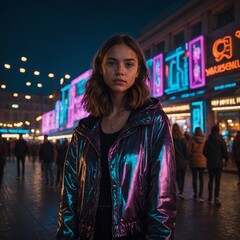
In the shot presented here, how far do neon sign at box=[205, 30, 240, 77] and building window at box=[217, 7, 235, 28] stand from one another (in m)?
2.25

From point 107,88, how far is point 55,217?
5.21 metres

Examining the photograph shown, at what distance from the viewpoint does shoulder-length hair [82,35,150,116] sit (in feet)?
6.54

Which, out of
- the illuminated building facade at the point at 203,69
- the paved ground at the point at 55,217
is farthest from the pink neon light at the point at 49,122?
the paved ground at the point at 55,217

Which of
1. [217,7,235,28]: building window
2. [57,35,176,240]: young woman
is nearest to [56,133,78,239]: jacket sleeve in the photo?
[57,35,176,240]: young woman

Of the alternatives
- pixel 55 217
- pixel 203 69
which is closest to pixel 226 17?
pixel 203 69

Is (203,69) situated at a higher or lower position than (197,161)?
higher

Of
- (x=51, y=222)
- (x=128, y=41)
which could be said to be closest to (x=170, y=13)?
(x=51, y=222)

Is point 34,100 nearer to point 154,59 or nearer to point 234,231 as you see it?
point 154,59

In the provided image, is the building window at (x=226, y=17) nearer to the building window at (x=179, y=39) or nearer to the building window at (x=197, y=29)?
the building window at (x=197, y=29)

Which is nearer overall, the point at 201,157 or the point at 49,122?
the point at 201,157

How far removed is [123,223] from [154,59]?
21.7 m

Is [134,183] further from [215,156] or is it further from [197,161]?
[197,161]

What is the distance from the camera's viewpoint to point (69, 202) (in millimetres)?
1933

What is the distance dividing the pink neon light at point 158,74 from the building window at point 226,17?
4428 mm
